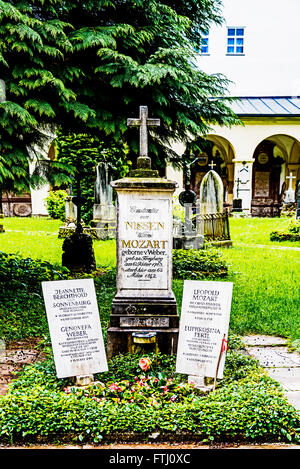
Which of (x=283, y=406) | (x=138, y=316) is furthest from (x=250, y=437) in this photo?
(x=138, y=316)

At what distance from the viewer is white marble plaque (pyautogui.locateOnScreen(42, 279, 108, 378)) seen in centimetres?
316

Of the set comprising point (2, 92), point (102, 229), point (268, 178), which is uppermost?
point (2, 92)

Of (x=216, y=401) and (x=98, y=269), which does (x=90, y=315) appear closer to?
(x=216, y=401)

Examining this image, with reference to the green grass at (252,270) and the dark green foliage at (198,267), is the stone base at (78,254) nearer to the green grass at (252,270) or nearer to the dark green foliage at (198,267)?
the green grass at (252,270)

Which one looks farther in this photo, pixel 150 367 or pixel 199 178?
pixel 199 178

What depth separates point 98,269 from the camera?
320 inches

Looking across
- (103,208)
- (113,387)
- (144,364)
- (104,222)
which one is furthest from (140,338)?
(103,208)

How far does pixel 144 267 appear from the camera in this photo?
3926 millimetres

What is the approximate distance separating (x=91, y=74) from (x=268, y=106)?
18.4 m

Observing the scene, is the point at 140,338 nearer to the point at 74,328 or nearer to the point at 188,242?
the point at 74,328

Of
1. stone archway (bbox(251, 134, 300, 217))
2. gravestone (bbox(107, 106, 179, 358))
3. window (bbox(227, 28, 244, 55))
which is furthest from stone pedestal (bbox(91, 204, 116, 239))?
window (bbox(227, 28, 244, 55))

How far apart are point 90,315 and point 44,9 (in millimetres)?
3822

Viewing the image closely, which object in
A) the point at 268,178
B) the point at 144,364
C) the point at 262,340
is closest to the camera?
the point at 144,364

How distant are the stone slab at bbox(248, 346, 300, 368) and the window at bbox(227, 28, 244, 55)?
68.6 feet
